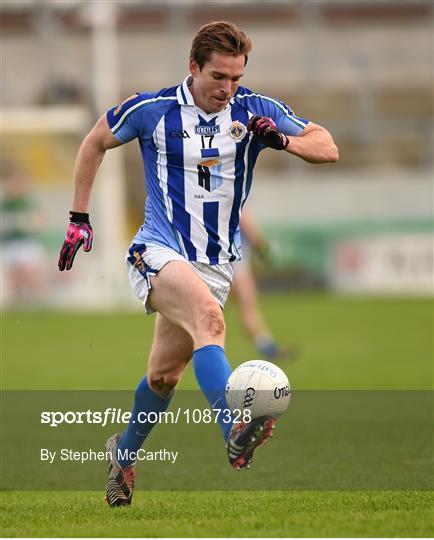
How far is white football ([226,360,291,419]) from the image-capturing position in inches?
179

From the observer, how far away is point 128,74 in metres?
28.0

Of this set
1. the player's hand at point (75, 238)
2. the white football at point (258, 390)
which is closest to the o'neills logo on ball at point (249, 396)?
the white football at point (258, 390)

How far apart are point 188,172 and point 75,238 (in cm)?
60

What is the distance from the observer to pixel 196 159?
527cm

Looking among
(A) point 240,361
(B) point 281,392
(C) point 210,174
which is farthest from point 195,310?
(A) point 240,361

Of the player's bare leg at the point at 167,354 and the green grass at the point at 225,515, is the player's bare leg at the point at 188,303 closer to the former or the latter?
the player's bare leg at the point at 167,354

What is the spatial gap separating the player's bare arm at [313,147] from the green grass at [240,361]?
1.49 meters

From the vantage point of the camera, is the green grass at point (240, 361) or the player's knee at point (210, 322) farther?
the player's knee at point (210, 322)

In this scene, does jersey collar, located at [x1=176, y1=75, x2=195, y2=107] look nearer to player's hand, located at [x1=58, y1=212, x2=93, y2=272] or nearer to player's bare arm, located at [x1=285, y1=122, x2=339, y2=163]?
player's bare arm, located at [x1=285, y1=122, x2=339, y2=163]

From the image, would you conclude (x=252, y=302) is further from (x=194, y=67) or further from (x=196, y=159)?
(x=194, y=67)

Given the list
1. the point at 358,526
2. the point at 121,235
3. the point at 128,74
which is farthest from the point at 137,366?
→ the point at 128,74

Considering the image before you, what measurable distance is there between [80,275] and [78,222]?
50.8ft

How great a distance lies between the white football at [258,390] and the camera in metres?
4.55

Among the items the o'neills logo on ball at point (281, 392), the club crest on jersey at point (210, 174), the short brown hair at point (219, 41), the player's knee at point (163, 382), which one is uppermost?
the short brown hair at point (219, 41)
